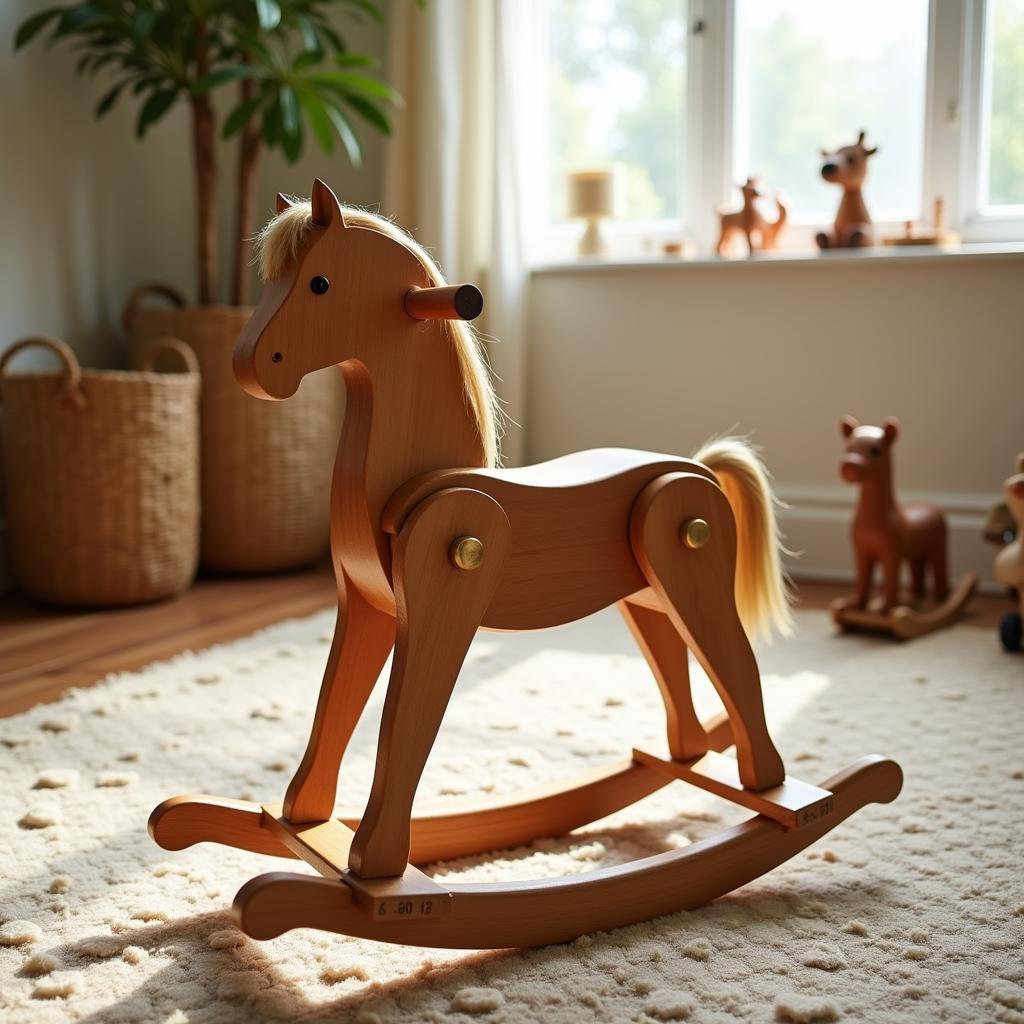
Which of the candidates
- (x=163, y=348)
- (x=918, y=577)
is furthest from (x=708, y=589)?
(x=163, y=348)

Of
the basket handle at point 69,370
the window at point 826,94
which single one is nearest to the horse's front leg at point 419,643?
the basket handle at point 69,370

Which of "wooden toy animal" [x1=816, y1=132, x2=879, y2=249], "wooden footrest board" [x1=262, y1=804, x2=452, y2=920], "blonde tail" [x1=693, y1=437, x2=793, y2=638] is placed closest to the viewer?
"wooden footrest board" [x1=262, y1=804, x2=452, y2=920]

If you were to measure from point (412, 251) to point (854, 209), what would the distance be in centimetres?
190

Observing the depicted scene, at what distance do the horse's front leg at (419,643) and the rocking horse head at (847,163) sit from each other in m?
1.88

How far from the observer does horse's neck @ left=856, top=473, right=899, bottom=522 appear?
86.9 inches

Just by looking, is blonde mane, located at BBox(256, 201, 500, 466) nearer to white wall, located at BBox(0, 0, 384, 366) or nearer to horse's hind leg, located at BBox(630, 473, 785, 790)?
horse's hind leg, located at BBox(630, 473, 785, 790)

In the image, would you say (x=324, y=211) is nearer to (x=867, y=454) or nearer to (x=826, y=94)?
(x=867, y=454)

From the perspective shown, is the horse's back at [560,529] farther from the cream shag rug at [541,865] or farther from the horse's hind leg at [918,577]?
the horse's hind leg at [918,577]

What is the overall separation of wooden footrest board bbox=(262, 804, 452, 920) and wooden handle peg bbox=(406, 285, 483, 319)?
19.3 inches

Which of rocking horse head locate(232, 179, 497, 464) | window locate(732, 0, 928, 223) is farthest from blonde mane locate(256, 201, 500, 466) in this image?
window locate(732, 0, 928, 223)

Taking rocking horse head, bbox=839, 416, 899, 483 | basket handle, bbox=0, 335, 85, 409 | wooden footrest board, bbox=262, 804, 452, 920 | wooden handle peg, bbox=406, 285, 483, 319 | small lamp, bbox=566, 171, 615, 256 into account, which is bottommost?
wooden footrest board, bbox=262, 804, 452, 920

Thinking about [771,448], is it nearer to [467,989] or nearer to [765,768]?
[765,768]

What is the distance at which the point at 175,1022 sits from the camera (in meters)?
0.95

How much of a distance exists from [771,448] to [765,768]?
1.69 meters
